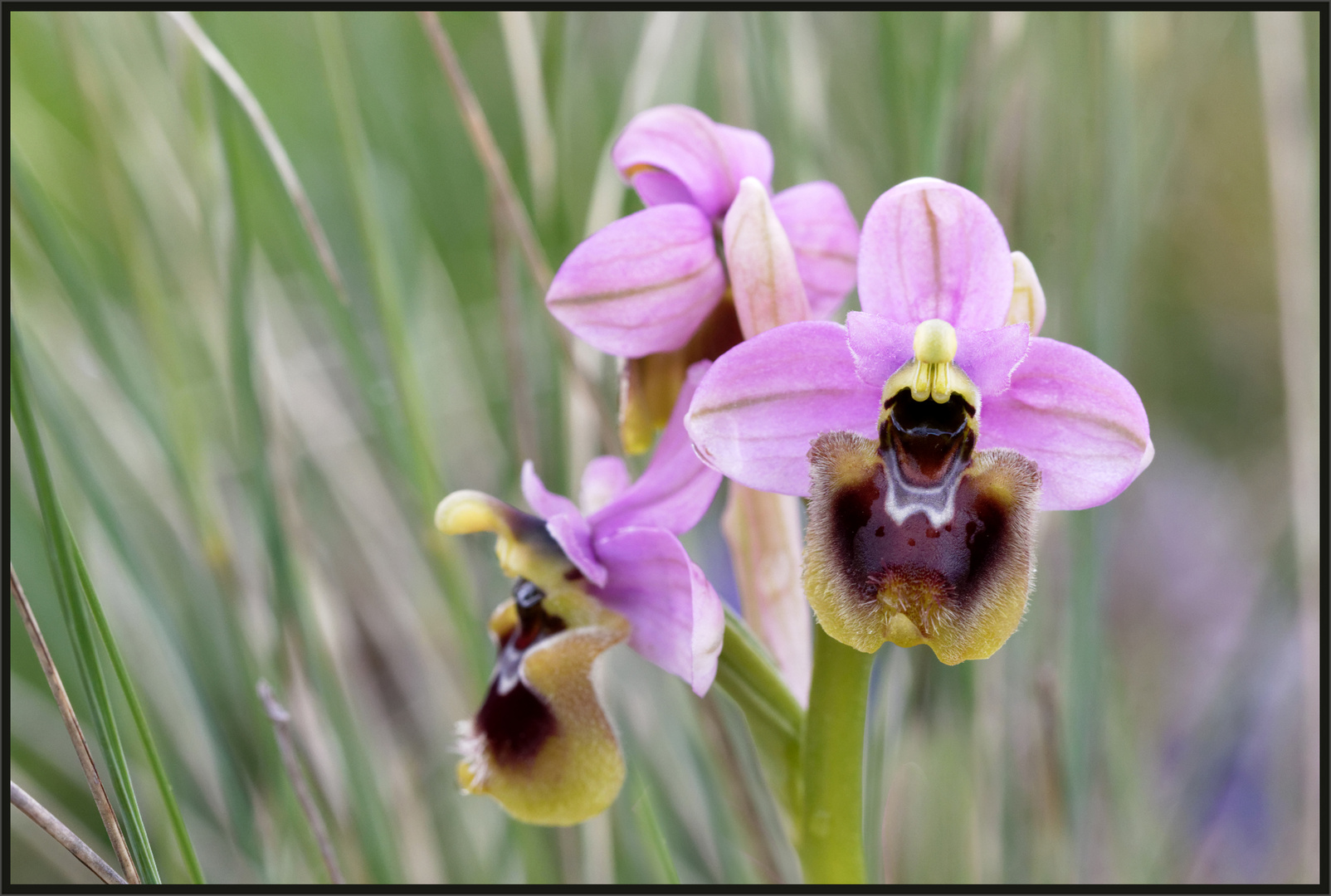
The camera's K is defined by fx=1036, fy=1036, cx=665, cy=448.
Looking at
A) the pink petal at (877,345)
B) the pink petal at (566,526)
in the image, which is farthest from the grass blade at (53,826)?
the pink petal at (877,345)

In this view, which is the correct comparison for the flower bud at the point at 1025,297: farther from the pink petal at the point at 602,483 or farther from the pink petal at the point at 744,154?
the pink petal at the point at 602,483

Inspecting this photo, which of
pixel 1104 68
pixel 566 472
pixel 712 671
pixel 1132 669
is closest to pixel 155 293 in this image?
pixel 566 472

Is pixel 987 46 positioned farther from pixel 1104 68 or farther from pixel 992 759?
pixel 992 759

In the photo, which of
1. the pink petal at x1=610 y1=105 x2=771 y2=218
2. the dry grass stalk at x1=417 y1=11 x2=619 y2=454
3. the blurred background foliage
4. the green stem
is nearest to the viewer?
the green stem

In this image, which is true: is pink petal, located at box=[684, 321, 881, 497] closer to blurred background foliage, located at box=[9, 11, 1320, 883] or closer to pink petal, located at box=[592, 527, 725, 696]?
pink petal, located at box=[592, 527, 725, 696]

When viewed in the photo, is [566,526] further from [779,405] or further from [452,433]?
[452,433]

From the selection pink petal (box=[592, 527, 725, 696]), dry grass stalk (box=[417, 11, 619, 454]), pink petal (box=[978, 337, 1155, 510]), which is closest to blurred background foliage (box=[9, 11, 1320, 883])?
dry grass stalk (box=[417, 11, 619, 454])

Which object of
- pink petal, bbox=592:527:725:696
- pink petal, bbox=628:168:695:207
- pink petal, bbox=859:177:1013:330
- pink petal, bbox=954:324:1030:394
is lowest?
pink petal, bbox=592:527:725:696
